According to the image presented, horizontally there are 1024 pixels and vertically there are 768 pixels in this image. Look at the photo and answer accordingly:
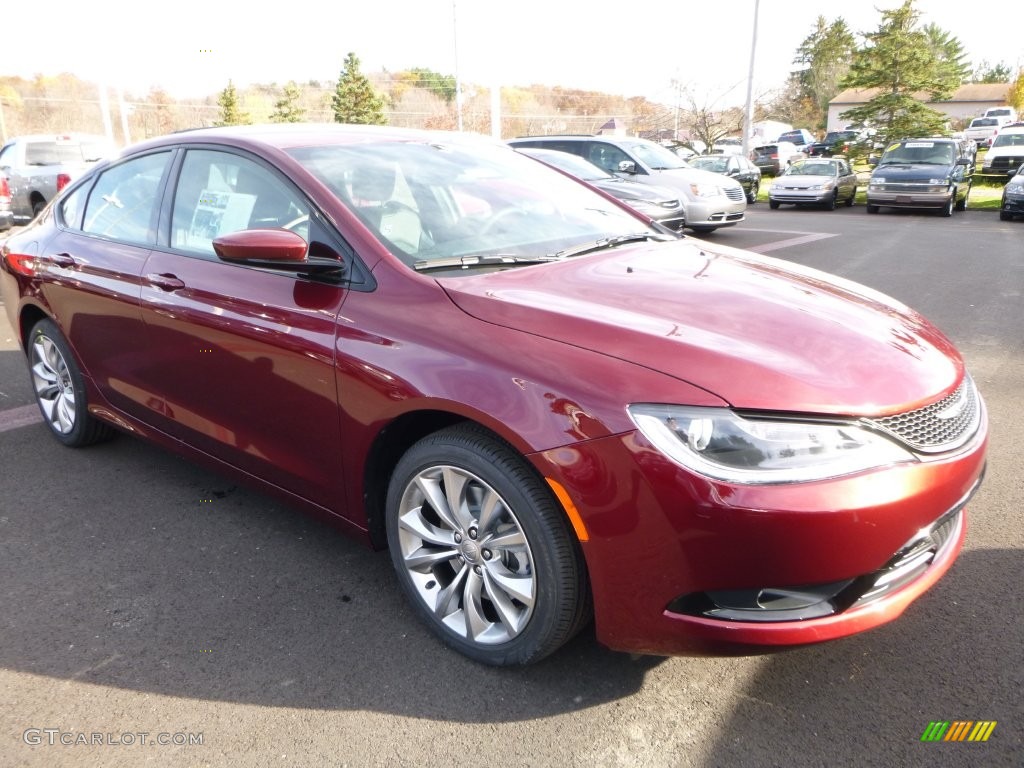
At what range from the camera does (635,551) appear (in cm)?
205

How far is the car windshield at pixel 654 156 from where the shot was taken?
45.3ft

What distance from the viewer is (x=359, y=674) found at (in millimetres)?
2512

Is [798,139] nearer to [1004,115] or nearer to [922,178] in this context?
[1004,115]

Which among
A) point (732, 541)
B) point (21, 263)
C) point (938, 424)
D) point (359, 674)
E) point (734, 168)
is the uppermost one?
point (21, 263)

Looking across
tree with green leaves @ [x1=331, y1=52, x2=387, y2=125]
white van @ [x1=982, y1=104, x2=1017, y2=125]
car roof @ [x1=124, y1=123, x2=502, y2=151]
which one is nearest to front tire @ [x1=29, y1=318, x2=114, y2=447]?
car roof @ [x1=124, y1=123, x2=502, y2=151]

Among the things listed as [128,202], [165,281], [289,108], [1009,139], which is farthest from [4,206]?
[289,108]

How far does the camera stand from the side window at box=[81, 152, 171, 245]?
355cm

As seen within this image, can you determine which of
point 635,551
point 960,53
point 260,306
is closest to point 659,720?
point 635,551

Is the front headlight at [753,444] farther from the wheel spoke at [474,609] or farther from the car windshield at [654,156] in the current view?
the car windshield at [654,156]

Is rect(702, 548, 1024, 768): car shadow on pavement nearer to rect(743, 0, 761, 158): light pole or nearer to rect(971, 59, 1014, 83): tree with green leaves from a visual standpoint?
rect(743, 0, 761, 158): light pole

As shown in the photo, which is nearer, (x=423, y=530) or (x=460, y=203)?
(x=423, y=530)

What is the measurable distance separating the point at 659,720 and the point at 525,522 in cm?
71

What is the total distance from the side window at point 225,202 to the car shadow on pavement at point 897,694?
2170mm

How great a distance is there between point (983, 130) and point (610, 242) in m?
53.9
